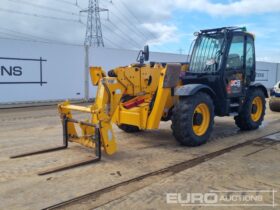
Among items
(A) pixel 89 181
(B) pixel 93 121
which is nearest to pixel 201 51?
(B) pixel 93 121

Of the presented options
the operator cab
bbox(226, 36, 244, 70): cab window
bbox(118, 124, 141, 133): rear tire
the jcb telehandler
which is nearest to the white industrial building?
bbox(118, 124, 141, 133): rear tire

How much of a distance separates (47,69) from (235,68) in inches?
370

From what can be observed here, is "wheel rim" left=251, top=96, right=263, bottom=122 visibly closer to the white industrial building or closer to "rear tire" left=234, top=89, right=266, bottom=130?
"rear tire" left=234, top=89, right=266, bottom=130

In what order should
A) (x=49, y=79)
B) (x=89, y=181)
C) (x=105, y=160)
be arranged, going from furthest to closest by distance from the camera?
1. (x=49, y=79)
2. (x=105, y=160)
3. (x=89, y=181)

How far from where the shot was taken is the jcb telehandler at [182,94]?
6043 millimetres

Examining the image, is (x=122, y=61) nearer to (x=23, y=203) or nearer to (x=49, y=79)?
(x=49, y=79)

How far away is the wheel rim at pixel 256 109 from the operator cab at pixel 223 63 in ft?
2.20

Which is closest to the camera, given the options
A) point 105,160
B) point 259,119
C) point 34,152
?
point 105,160

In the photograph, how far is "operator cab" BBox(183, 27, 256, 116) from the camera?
24.8ft

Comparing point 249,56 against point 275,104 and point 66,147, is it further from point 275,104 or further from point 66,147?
point 66,147

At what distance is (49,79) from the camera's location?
50.0ft

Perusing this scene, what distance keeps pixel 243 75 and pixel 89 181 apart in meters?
4.95

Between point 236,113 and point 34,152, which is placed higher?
point 236,113

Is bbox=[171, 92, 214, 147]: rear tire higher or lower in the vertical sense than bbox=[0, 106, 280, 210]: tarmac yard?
higher
